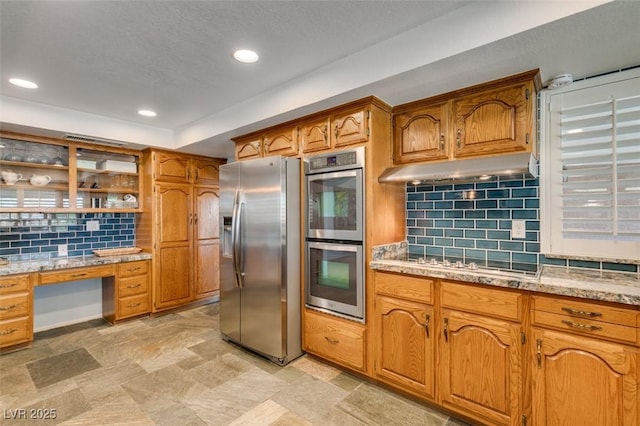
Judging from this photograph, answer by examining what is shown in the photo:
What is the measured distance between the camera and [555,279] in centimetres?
175

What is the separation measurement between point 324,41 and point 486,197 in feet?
5.48

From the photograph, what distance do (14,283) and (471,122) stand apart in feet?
14.5

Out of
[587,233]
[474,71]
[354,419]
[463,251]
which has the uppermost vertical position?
[474,71]

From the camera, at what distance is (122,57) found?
218 cm

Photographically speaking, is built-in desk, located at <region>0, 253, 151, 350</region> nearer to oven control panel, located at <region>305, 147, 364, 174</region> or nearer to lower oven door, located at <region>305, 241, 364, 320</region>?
lower oven door, located at <region>305, 241, 364, 320</region>

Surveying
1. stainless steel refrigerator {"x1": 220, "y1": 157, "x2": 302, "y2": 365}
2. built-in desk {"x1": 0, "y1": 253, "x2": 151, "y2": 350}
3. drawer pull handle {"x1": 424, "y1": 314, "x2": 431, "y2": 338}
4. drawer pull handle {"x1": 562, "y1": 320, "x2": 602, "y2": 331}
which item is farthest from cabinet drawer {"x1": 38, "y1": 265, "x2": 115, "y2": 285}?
drawer pull handle {"x1": 562, "y1": 320, "x2": 602, "y2": 331}

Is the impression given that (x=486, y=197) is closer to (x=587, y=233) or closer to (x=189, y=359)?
(x=587, y=233)

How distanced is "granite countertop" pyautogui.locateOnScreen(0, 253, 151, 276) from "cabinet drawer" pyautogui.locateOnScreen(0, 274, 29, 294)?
6cm

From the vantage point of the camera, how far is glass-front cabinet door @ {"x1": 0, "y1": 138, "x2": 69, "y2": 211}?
10.7 feet

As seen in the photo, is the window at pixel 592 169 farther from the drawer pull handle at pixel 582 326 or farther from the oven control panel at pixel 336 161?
the oven control panel at pixel 336 161

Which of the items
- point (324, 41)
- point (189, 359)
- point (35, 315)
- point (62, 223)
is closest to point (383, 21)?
point (324, 41)

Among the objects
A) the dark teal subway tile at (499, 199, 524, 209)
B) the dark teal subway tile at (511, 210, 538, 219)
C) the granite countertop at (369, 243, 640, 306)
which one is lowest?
the granite countertop at (369, 243, 640, 306)

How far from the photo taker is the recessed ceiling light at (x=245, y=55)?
84.0 inches

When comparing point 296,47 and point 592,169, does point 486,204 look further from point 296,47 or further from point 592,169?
point 296,47
